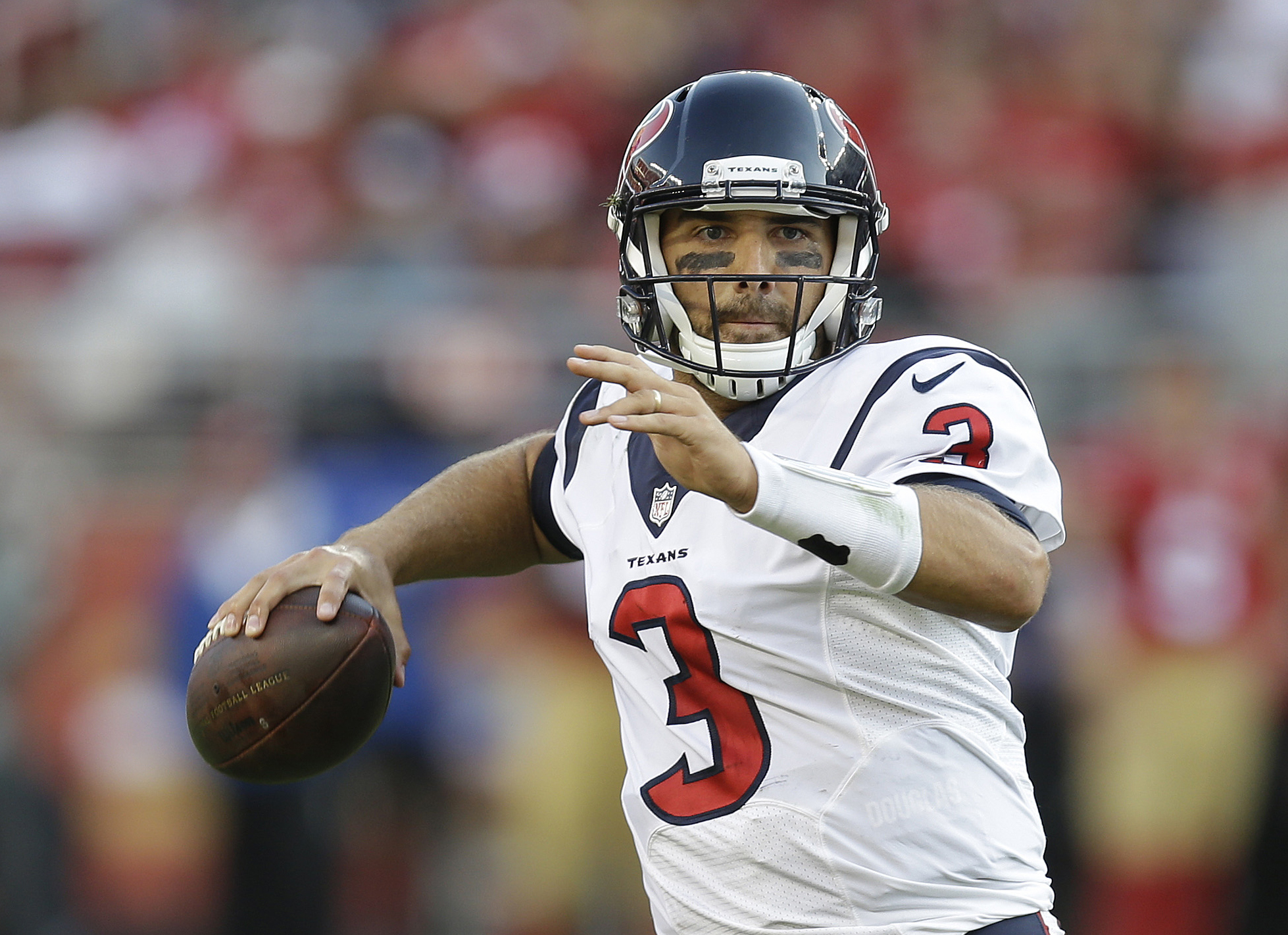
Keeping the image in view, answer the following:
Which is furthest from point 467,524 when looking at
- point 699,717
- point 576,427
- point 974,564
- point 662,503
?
point 974,564

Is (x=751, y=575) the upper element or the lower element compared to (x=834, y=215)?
lower

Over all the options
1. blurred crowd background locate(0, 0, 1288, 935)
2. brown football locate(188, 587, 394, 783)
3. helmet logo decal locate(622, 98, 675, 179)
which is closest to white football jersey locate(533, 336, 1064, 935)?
brown football locate(188, 587, 394, 783)

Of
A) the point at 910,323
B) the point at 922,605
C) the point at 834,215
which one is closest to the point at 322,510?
the point at 910,323

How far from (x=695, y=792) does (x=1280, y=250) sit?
5012 millimetres

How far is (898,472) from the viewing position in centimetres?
238

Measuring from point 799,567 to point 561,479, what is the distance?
26.9 inches

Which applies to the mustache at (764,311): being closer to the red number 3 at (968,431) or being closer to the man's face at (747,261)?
the man's face at (747,261)

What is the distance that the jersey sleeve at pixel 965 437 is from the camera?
238 centimetres

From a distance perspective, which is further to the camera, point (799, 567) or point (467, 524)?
point (467, 524)

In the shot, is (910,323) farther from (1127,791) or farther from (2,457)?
(2,457)

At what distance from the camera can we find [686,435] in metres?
2.08

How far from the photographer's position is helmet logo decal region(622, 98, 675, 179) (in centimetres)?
283

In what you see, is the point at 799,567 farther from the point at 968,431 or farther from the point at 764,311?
the point at 764,311

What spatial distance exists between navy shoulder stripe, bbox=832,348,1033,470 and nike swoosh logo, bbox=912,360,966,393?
0.04 meters
